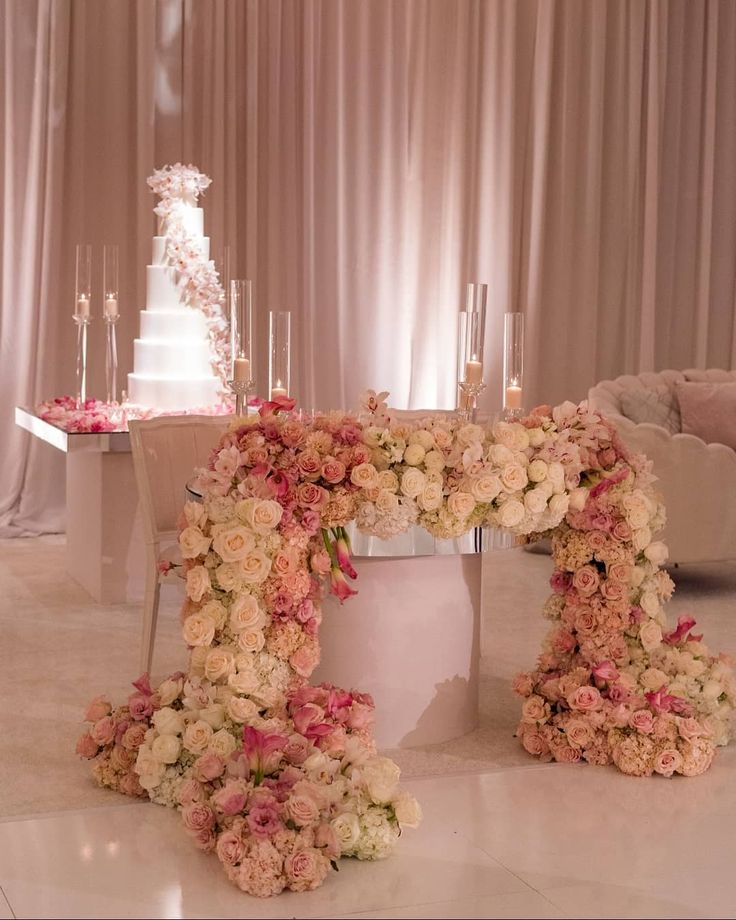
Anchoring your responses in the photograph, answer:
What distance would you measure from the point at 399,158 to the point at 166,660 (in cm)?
416

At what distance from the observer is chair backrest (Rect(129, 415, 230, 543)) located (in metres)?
4.44

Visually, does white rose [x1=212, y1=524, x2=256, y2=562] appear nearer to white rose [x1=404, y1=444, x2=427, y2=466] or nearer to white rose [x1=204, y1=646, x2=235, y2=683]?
white rose [x1=204, y1=646, x2=235, y2=683]

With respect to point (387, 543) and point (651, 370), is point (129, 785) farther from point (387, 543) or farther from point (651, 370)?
point (651, 370)

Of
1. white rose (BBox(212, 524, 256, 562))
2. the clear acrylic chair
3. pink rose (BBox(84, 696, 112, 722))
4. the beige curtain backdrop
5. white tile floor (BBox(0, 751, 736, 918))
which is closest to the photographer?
white tile floor (BBox(0, 751, 736, 918))

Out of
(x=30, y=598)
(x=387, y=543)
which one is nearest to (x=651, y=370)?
(x=30, y=598)

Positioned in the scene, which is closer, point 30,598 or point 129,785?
point 129,785

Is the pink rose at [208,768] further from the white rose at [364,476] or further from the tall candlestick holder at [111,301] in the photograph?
the tall candlestick holder at [111,301]

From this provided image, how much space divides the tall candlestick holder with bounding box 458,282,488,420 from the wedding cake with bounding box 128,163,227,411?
2.10 m

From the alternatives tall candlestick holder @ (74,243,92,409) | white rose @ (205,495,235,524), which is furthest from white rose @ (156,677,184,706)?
tall candlestick holder @ (74,243,92,409)

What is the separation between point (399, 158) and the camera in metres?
7.90

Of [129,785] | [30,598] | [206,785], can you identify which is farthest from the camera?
[30,598]

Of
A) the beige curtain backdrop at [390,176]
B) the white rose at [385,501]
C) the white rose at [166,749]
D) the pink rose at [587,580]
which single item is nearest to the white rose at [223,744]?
A: the white rose at [166,749]

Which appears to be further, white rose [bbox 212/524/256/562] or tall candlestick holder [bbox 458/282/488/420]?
tall candlestick holder [bbox 458/282/488/420]

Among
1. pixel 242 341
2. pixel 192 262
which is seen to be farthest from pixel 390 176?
pixel 242 341
